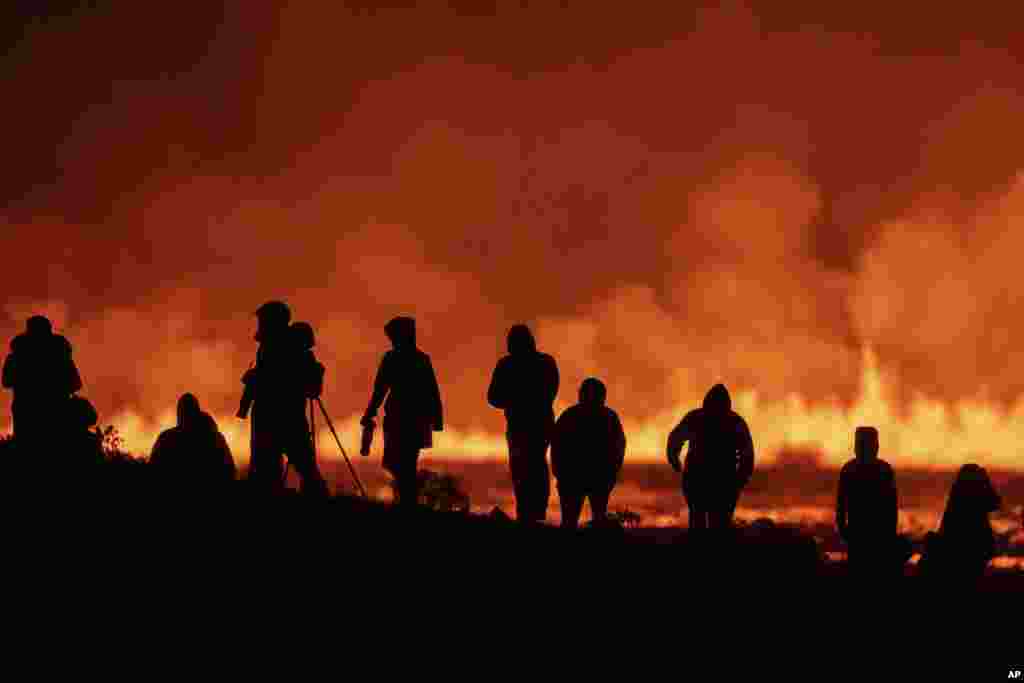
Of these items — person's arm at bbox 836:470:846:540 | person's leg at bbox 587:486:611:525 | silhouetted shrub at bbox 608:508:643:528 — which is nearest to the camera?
person's arm at bbox 836:470:846:540

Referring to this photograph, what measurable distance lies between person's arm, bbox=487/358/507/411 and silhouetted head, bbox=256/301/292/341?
10.0 ft

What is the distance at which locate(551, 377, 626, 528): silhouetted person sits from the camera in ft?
95.2

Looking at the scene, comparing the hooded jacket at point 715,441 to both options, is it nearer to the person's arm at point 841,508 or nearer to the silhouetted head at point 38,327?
the person's arm at point 841,508

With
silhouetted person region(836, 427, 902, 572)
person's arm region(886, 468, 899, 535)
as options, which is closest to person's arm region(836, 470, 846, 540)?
silhouetted person region(836, 427, 902, 572)

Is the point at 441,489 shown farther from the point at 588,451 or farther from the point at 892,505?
the point at 892,505

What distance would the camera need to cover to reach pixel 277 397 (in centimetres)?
2833

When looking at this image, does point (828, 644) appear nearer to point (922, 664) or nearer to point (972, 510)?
point (922, 664)

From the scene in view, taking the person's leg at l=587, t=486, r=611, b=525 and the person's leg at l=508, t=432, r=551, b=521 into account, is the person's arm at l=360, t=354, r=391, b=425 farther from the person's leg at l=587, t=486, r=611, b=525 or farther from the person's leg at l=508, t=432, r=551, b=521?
the person's leg at l=587, t=486, r=611, b=525

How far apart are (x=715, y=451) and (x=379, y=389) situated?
4825 millimetres

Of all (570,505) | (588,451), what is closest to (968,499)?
(588,451)

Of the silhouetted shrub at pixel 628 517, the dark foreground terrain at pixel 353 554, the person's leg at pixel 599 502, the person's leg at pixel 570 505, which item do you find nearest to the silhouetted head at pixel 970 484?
the dark foreground terrain at pixel 353 554

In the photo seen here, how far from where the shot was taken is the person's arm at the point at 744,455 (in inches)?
1122

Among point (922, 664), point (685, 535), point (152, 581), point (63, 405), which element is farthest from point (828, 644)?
point (63, 405)

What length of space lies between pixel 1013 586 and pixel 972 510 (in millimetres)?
3336
